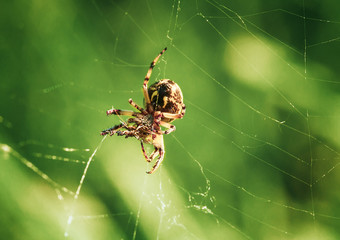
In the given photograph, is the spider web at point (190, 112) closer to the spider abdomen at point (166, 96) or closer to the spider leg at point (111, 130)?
the spider leg at point (111, 130)

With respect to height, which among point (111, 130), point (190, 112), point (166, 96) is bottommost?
point (190, 112)

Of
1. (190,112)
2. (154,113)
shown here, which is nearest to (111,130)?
(154,113)

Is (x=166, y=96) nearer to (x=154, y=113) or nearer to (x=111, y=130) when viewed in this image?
(x=154, y=113)

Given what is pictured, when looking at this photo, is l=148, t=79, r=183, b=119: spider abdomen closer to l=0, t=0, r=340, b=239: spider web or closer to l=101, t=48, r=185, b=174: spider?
l=101, t=48, r=185, b=174: spider

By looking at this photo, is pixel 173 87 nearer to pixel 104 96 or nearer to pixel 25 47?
pixel 104 96

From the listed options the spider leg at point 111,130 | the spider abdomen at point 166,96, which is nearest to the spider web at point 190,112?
the spider leg at point 111,130

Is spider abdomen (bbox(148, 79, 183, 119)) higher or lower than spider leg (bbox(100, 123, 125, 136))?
higher

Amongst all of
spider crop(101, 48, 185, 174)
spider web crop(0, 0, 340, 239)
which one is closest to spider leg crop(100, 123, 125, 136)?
spider crop(101, 48, 185, 174)
